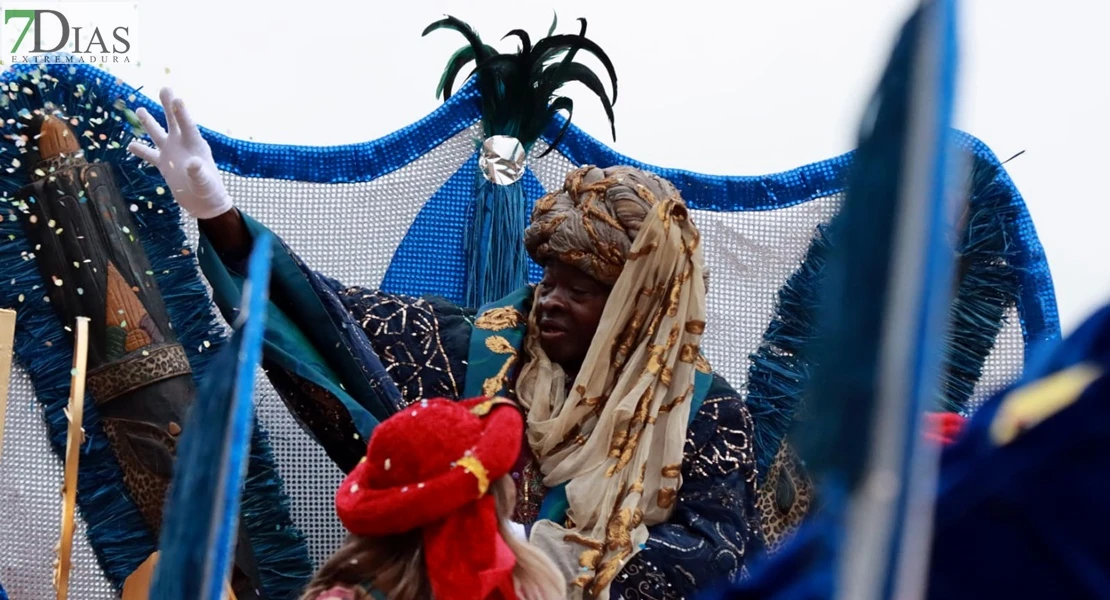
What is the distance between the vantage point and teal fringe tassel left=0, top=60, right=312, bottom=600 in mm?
2811

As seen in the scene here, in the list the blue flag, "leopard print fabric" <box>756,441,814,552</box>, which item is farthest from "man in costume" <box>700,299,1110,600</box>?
"leopard print fabric" <box>756,441,814,552</box>

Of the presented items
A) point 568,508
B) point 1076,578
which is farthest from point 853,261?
point 568,508

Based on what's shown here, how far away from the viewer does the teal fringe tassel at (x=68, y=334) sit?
281 cm

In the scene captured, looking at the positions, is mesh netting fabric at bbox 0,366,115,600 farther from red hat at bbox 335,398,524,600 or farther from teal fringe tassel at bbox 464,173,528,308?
red hat at bbox 335,398,524,600

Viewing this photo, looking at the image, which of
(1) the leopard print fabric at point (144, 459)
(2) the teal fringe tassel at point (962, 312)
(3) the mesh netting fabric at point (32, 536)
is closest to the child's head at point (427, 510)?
(1) the leopard print fabric at point (144, 459)

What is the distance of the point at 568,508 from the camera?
250 cm

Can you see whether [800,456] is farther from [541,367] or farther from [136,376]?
[136,376]

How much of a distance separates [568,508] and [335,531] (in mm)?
697

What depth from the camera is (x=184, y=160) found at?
101 inches

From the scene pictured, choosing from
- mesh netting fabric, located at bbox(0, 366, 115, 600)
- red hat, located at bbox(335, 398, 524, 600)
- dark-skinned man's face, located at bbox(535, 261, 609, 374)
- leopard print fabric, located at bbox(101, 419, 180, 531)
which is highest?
dark-skinned man's face, located at bbox(535, 261, 609, 374)

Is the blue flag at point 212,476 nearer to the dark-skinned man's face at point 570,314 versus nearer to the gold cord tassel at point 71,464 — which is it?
the gold cord tassel at point 71,464

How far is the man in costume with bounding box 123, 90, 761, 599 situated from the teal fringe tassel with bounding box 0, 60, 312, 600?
→ 0.35m

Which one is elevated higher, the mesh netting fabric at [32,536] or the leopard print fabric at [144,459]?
the leopard print fabric at [144,459]

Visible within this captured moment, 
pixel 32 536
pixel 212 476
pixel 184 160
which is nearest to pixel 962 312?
pixel 184 160
